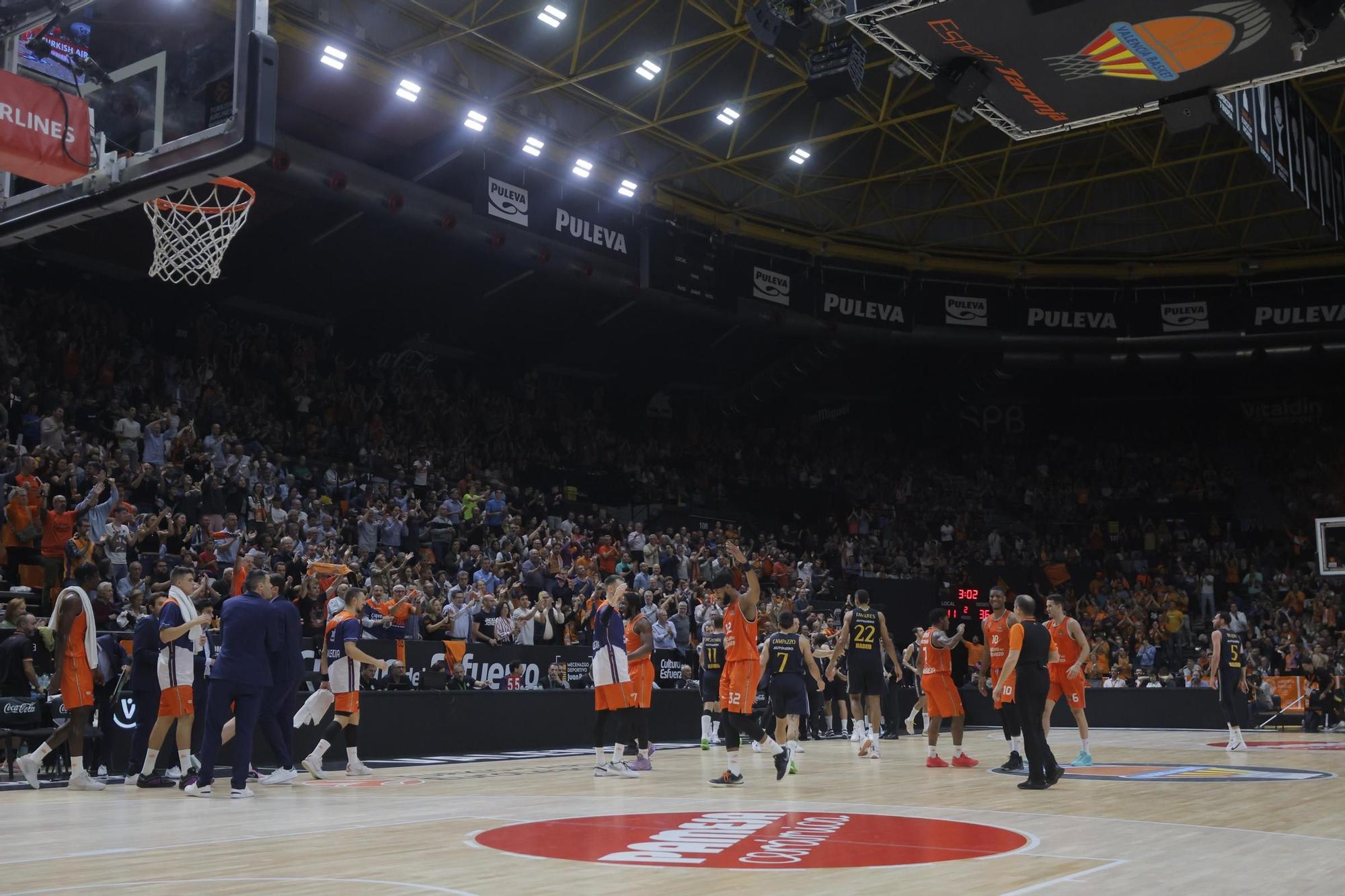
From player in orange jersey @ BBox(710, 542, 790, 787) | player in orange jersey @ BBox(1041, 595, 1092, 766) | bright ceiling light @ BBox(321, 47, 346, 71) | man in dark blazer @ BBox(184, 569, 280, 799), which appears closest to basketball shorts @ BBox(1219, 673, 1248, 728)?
player in orange jersey @ BBox(1041, 595, 1092, 766)

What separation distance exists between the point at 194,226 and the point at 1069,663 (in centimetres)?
1090

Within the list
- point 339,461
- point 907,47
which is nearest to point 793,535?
point 339,461

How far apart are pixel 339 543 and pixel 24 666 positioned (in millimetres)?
9113

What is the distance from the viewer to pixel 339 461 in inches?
1016

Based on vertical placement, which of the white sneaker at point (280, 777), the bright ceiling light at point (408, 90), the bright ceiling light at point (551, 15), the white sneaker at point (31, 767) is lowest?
the white sneaker at point (280, 777)

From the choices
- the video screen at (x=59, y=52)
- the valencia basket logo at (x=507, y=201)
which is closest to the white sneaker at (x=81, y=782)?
the video screen at (x=59, y=52)

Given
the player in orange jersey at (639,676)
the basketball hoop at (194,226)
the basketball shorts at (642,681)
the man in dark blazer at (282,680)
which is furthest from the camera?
the basketball shorts at (642,681)

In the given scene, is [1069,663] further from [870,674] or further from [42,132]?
[42,132]

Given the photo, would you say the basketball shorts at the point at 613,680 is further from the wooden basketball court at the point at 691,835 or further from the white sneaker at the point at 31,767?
the white sneaker at the point at 31,767

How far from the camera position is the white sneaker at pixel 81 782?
38.3ft

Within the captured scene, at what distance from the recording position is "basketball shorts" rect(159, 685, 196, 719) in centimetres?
1198

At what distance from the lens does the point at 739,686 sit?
12398mm

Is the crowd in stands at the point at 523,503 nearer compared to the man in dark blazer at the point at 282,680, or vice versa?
the man in dark blazer at the point at 282,680

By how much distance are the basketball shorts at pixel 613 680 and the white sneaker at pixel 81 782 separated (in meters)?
5.07
